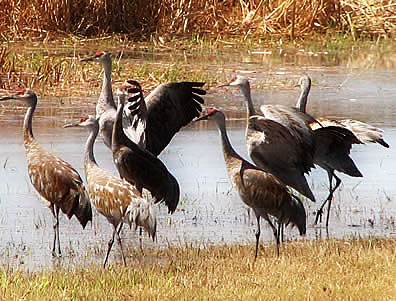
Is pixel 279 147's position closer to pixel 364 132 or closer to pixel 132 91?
pixel 364 132

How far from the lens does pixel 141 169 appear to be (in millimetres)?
8047

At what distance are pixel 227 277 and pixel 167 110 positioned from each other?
11.4 ft

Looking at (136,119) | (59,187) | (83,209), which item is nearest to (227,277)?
(83,209)

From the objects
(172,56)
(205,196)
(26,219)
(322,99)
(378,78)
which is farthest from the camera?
(172,56)

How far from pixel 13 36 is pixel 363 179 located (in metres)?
9.35

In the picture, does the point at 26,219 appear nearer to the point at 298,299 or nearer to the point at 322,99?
the point at 298,299

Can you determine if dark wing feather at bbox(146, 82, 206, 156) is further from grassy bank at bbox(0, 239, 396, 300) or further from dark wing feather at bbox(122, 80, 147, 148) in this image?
grassy bank at bbox(0, 239, 396, 300)

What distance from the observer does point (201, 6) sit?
741 inches

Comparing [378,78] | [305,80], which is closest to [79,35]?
[378,78]

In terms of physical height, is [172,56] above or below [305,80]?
below

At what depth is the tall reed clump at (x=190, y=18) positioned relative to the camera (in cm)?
1767

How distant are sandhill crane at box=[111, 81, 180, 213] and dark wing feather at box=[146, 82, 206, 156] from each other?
1.09 meters

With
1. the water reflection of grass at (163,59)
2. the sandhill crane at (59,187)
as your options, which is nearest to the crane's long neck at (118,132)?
the sandhill crane at (59,187)

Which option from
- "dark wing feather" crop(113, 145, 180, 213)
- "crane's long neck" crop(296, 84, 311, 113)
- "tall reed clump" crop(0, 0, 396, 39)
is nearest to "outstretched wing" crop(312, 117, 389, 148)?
"crane's long neck" crop(296, 84, 311, 113)
